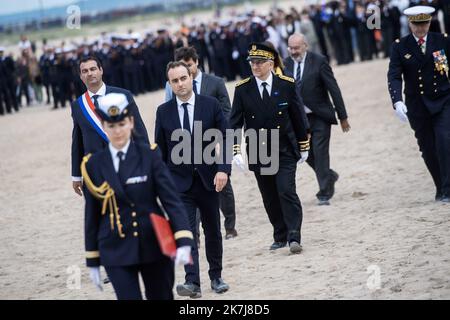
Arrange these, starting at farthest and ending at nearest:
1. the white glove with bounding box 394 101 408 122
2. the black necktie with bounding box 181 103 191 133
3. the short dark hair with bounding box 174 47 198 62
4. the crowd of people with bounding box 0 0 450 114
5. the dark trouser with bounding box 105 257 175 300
Answer: 1. the crowd of people with bounding box 0 0 450 114
2. the white glove with bounding box 394 101 408 122
3. the short dark hair with bounding box 174 47 198 62
4. the black necktie with bounding box 181 103 191 133
5. the dark trouser with bounding box 105 257 175 300

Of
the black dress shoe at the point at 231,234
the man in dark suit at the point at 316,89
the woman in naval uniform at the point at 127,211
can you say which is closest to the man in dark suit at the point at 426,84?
the man in dark suit at the point at 316,89

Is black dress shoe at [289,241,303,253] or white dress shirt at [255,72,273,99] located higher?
white dress shirt at [255,72,273,99]

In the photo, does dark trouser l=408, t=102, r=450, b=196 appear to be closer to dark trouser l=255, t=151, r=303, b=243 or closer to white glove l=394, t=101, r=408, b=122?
white glove l=394, t=101, r=408, b=122

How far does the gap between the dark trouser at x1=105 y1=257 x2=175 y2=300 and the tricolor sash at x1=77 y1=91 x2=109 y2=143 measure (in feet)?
8.10

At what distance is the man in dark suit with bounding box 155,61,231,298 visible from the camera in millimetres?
8695

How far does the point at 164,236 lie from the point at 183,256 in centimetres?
17

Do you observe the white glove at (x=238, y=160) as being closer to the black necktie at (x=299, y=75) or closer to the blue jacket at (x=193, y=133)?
the blue jacket at (x=193, y=133)

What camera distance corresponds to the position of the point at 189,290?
8648mm

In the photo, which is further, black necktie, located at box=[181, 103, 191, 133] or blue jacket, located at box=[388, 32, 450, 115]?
blue jacket, located at box=[388, 32, 450, 115]

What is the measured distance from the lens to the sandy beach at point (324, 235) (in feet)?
28.8

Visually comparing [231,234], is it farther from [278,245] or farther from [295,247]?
[295,247]

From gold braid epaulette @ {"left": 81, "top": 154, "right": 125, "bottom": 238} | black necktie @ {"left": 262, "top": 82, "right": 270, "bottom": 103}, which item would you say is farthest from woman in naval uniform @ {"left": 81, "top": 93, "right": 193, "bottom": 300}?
black necktie @ {"left": 262, "top": 82, "right": 270, "bottom": 103}

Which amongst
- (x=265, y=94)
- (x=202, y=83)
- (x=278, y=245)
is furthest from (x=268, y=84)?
(x=278, y=245)
